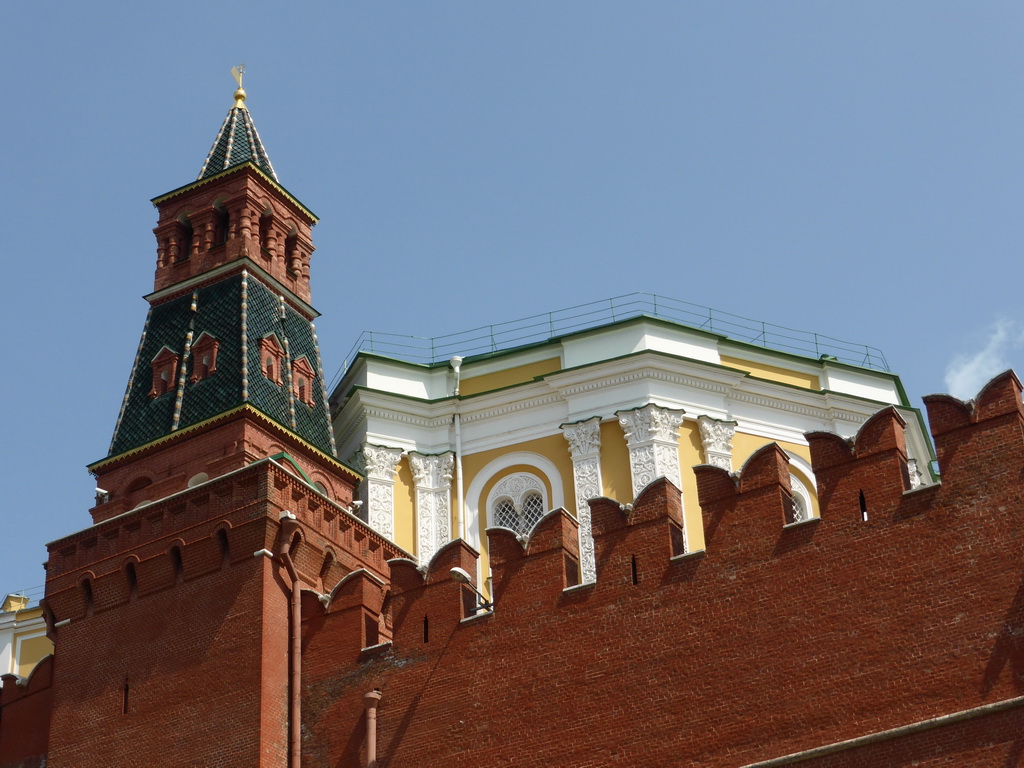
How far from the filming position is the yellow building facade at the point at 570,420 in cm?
3089

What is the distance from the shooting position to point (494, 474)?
31.7 meters

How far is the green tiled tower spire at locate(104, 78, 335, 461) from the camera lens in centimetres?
2653

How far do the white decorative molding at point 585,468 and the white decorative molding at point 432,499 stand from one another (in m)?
2.31

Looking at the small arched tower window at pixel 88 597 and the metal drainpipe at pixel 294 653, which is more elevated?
the small arched tower window at pixel 88 597

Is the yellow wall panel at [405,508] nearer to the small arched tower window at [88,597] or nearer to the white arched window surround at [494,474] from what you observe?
the white arched window surround at [494,474]

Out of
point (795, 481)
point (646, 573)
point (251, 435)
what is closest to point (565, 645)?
point (646, 573)

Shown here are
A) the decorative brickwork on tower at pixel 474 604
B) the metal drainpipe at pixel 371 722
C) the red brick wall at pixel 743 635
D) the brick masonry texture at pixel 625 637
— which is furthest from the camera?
the metal drainpipe at pixel 371 722

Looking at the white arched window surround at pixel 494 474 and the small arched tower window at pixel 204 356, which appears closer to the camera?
the small arched tower window at pixel 204 356

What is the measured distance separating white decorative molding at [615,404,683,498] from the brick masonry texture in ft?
21.8

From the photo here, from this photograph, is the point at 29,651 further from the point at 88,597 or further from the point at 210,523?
the point at 210,523

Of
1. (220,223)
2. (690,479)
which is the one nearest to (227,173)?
(220,223)

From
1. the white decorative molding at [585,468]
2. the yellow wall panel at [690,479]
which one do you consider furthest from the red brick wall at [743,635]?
the yellow wall panel at [690,479]

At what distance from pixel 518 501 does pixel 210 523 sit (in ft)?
27.3

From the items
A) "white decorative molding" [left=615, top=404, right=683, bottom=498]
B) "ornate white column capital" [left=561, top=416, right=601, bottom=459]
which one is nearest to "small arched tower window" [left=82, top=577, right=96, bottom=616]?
"ornate white column capital" [left=561, top=416, right=601, bottom=459]
